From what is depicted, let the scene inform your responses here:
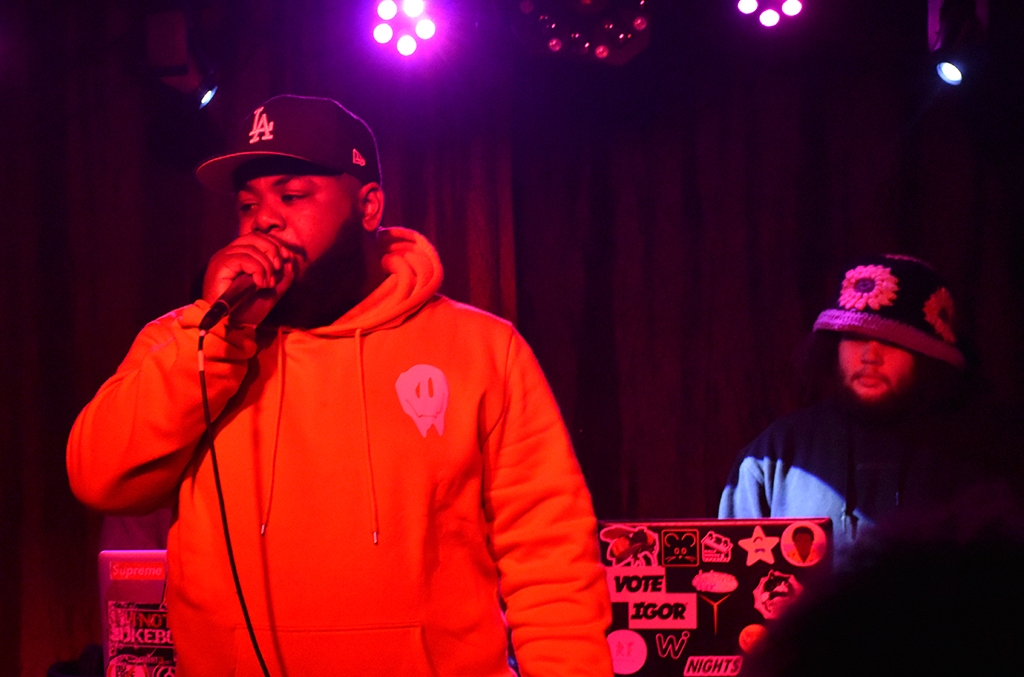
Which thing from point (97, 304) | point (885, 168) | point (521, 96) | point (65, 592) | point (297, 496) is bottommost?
point (65, 592)

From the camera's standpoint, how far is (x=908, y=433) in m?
2.45

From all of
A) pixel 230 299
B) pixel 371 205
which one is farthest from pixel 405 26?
pixel 230 299

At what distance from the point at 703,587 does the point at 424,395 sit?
67cm

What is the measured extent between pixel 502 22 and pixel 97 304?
190 centimetres

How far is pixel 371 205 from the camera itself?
5.78 ft

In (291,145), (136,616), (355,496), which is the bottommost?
(136,616)

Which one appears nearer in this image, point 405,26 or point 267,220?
point 267,220

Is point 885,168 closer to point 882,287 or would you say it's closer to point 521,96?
point 882,287

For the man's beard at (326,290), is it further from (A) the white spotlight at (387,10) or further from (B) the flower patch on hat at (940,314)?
(B) the flower patch on hat at (940,314)

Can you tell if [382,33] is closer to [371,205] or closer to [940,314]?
[371,205]

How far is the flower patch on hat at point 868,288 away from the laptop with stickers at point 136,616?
206 cm

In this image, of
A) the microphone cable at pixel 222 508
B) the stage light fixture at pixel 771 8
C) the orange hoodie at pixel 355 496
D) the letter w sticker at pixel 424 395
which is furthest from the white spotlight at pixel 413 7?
the microphone cable at pixel 222 508

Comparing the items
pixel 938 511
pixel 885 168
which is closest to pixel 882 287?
pixel 885 168

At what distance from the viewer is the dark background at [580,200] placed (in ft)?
9.99
